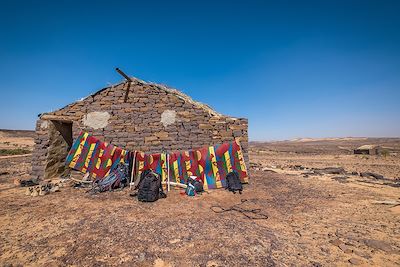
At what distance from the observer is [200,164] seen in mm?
8938

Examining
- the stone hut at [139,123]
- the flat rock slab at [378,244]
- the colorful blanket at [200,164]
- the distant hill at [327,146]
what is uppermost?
the stone hut at [139,123]

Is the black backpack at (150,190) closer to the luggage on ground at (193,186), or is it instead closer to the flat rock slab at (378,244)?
the luggage on ground at (193,186)

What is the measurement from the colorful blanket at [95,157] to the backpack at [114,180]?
33cm

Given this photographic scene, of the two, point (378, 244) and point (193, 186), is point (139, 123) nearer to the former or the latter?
point (193, 186)

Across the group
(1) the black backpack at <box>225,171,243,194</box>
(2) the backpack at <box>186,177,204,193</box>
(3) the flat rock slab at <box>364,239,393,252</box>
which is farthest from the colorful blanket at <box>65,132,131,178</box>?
(3) the flat rock slab at <box>364,239,393,252</box>

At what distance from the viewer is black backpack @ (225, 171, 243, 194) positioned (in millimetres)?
8148

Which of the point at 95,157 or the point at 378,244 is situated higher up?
the point at 95,157

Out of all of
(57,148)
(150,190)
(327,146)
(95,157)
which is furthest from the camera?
(327,146)

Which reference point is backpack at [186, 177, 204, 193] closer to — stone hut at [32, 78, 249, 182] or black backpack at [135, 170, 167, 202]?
black backpack at [135, 170, 167, 202]

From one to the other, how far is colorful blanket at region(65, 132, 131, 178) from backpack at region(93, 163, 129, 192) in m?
0.33

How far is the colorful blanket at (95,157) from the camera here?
29.6ft

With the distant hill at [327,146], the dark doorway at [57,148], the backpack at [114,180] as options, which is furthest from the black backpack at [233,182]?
the distant hill at [327,146]

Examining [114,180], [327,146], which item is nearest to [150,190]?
[114,180]

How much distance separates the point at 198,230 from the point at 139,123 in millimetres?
6022
